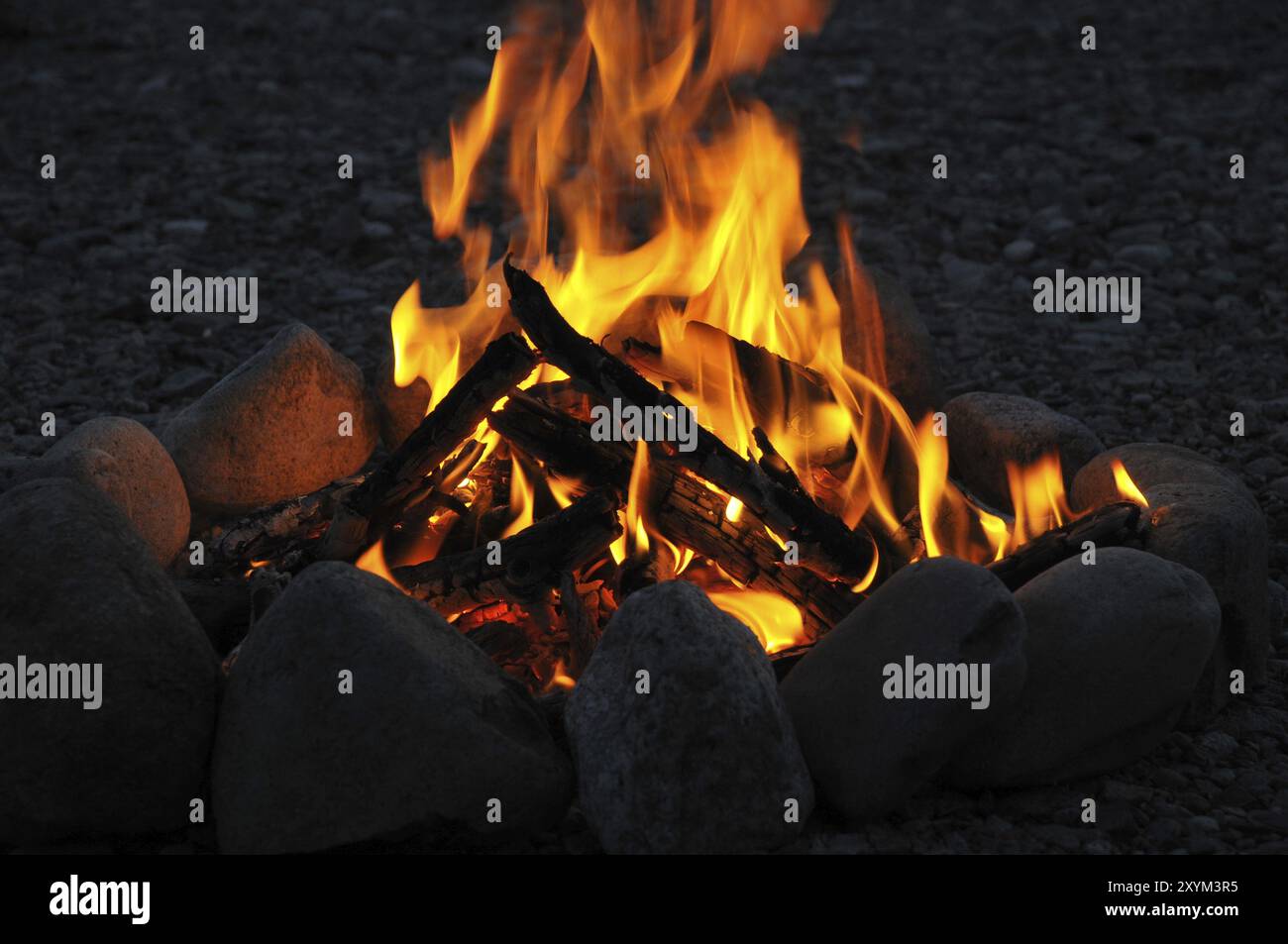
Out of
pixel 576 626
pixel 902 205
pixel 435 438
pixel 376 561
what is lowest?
pixel 576 626

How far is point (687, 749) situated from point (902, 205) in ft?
20.6

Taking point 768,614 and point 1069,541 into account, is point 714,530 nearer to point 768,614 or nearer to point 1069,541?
point 768,614

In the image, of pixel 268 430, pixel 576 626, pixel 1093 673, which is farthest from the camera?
pixel 268 430

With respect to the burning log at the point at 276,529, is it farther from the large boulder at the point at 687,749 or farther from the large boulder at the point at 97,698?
the large boulder at the point at 687,749

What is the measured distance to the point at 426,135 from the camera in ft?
33.6

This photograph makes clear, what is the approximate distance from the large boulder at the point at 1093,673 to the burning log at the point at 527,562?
1268mm

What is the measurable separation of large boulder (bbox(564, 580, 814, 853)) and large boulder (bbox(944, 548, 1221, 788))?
0.60 m

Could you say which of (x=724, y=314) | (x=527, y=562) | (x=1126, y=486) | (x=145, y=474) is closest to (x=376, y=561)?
(x=527, y=562)

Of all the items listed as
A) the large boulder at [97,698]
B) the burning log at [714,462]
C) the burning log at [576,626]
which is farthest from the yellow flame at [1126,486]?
the large boulder at [97,698]

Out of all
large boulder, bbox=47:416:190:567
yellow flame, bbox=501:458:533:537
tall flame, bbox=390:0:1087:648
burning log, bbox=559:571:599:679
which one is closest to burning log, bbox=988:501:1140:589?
tall flame, bbox=390:0:1087:648

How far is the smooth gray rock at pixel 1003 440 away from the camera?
5.29 meters

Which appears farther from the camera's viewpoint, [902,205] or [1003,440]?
[902,205]

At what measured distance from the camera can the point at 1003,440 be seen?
537cm

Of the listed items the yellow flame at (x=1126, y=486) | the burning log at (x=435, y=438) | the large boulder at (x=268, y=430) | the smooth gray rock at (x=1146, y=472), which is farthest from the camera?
the large boulder at (x=268, y=430)
